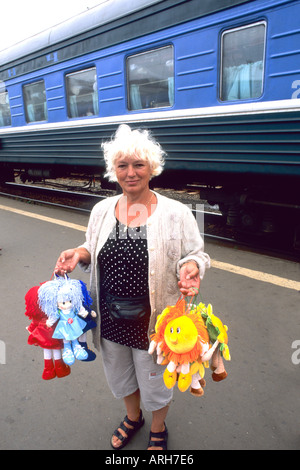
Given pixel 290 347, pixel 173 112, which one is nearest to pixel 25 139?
pixel 173 112

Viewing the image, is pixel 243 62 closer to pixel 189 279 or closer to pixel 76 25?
pixel 76 25

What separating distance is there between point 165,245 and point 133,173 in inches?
14.5

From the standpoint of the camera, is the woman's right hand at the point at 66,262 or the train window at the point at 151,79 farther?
the train window at the point at 151,79

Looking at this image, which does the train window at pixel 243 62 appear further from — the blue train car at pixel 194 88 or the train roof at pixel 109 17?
the train roof at pixel 109 17

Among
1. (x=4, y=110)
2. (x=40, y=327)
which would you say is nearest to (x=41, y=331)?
(x=40, y=327)

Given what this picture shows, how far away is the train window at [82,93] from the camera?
5941 millimetres

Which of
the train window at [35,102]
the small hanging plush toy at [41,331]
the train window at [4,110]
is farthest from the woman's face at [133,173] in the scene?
the train window at [4,110]

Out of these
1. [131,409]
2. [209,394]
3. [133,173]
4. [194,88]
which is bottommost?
[209,394]

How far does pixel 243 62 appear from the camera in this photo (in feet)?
13.5

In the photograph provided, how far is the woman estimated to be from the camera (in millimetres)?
1673

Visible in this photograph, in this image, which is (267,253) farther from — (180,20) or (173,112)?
(180,20)

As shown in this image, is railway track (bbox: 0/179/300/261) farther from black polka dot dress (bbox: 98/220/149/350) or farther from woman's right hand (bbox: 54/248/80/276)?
woman's right hand (bbox: 54/248/80/276)

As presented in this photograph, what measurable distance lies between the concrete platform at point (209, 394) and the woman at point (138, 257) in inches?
17.2

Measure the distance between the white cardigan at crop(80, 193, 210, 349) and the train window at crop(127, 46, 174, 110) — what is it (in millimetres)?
3575
